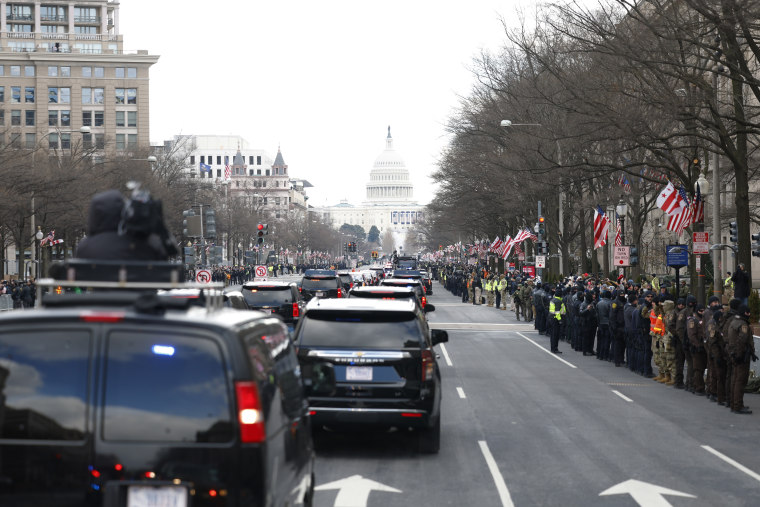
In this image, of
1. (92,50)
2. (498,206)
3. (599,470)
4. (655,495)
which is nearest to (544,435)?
(599,470)

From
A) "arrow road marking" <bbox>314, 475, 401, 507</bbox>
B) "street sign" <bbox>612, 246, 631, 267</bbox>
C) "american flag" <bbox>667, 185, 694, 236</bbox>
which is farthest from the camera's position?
"street sign" <bbox>612, 246, 631, 267</bbox>

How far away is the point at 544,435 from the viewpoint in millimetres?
14195

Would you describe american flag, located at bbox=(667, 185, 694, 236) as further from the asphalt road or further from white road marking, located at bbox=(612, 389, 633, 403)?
white road marking, located at bbox=(612, 389, 633, 403)

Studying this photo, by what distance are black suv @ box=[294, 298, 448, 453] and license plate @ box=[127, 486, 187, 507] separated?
6.03 meters

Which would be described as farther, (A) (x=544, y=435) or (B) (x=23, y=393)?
(A) (x=544, y=435)

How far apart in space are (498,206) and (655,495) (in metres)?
52.0

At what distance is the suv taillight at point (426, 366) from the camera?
11.9 m

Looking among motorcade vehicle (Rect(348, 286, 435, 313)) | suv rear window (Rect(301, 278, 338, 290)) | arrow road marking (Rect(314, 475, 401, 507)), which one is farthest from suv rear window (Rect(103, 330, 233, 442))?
suv rear window (Rect(301, 278, 338, 290))

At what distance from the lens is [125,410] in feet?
18.6

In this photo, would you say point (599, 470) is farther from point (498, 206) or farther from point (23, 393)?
point (498, 206)

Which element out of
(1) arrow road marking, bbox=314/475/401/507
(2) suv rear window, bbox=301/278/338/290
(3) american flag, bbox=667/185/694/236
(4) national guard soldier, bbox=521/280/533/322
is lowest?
(1) arrow road marking, bbox=314/475/401/507

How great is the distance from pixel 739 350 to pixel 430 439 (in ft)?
20.9

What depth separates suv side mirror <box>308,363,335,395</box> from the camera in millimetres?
11875

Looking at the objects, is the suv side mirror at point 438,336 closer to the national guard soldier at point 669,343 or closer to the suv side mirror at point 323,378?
the suv side mirror at point 323,378
